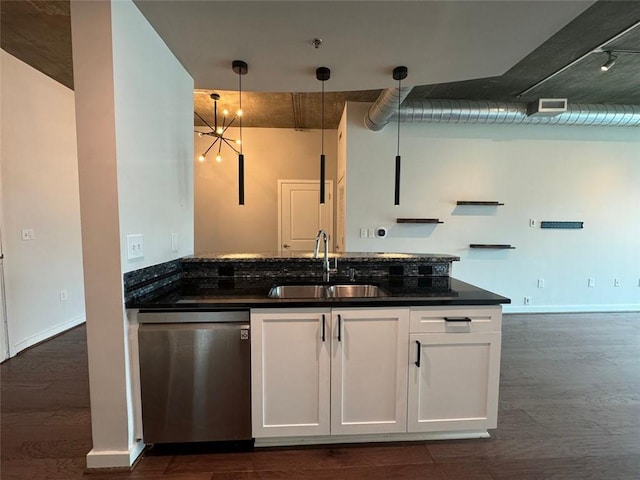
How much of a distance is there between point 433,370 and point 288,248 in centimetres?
381

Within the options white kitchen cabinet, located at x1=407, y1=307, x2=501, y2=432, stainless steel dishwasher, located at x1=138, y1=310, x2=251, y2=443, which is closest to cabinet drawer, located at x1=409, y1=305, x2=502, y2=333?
white kitchen cabinet, located at x1=407, y1=307, x2=501, y2=432

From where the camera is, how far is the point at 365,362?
1.65 meters

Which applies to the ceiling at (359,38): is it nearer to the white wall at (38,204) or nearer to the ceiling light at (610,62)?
the ceiling light at (610,62)

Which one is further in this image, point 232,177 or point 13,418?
point 232,177

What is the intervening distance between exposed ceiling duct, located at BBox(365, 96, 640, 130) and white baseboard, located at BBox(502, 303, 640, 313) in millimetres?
2587

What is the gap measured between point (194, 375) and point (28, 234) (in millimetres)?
2779

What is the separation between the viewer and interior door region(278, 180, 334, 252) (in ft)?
16.9

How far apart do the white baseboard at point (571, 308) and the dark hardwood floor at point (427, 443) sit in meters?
1.50

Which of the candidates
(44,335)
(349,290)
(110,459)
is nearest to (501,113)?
(349,290)

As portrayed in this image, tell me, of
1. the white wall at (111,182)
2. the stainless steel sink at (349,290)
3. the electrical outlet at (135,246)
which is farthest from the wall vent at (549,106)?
the electrical outlet at (135,246)

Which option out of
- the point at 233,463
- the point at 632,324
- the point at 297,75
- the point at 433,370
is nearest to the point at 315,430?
the point at 233,463

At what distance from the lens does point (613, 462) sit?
1.60m

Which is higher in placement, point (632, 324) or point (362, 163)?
point (362, 163)

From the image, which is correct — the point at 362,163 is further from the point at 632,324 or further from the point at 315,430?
A: the point at 632,324
